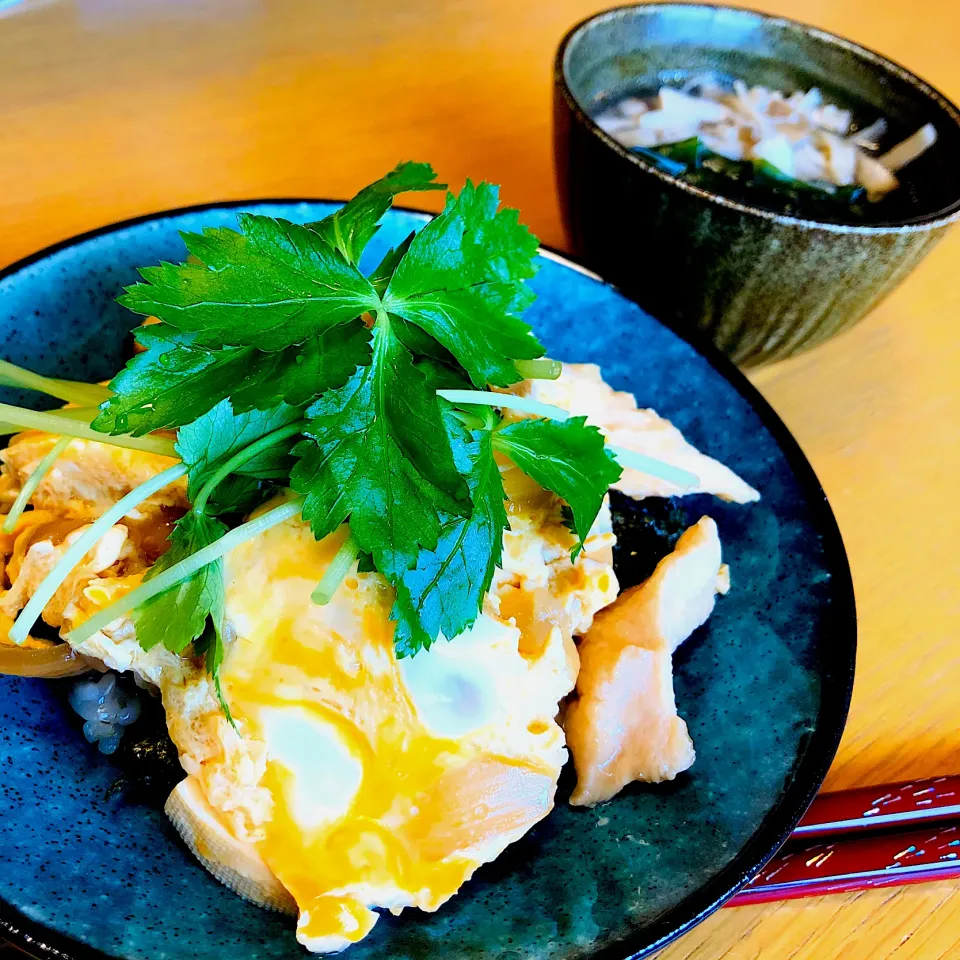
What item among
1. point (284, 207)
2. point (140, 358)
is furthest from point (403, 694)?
point (284, 207)

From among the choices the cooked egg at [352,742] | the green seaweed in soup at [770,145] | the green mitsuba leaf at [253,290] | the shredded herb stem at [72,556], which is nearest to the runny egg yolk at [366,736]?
the cooked egg at [352,742]

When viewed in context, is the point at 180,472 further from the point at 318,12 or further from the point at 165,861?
the point at 318,12

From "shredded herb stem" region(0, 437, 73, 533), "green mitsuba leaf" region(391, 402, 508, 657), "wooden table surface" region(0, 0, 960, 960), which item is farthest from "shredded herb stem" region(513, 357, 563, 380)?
"wooden table surface" region(0, 0, 960, 960)

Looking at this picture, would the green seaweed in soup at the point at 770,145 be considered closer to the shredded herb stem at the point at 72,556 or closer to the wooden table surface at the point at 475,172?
the wooden table surface at the point at 475,172

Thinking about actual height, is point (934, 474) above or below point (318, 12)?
below

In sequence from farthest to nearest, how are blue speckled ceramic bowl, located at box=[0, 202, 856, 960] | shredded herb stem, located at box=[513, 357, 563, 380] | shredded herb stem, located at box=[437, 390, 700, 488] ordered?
shredded herb stem, located at box=[513, 357, 563, 380]
shredded herb stem, located at box=[437, 390, 700, 488]
blue speckled ceramic bowl, located at box=[0, 202, 856, 960]

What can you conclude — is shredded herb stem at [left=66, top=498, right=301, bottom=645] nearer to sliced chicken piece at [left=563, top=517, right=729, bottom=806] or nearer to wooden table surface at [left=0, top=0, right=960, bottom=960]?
sliced chicken piece at [left=563, top=517, right=729, bottom=806]
